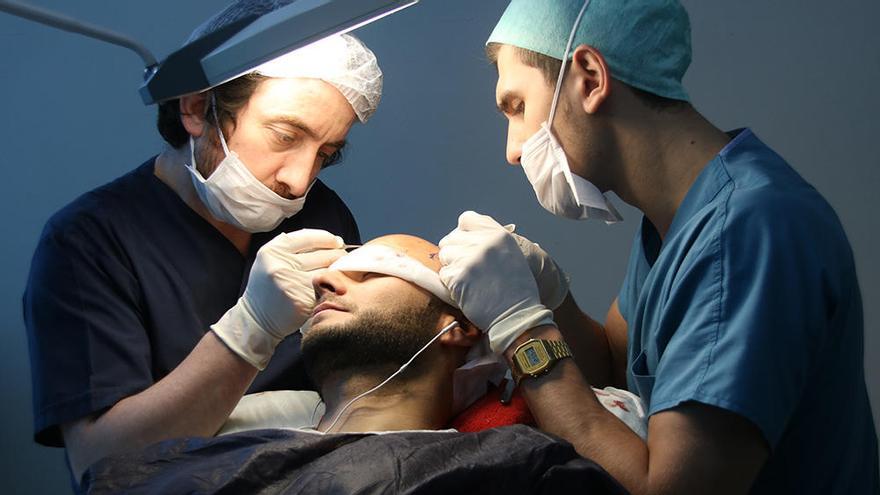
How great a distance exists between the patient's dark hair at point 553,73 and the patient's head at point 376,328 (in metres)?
0.44

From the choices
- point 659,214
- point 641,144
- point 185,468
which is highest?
point 641,144

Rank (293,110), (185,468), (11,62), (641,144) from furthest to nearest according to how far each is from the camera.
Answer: (11,62) → (293,110) → (641,144) → (185,468)

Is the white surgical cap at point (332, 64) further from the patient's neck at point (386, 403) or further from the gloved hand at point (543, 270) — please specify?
the patient's neck at point (386, 403)

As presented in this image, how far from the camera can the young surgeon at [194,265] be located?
69.6 inches

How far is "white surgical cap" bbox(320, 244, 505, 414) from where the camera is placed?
1.85 meters

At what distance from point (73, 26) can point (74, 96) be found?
164 centimetres

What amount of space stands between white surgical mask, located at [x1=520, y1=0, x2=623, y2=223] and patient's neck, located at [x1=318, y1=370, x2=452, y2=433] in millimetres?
418

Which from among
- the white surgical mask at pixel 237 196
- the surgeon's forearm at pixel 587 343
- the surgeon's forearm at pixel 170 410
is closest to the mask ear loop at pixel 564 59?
the surgeon's forearm at pixel 587 343

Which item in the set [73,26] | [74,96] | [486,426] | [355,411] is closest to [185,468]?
[355,411]

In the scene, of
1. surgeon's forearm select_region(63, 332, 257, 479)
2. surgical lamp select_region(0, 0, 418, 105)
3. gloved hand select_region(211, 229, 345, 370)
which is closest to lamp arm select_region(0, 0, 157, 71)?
surgical lamp select_region(0, 0, 418, 105)

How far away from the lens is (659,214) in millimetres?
1733

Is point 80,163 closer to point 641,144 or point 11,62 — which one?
point 11,62

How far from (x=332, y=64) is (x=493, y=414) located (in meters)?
0.82

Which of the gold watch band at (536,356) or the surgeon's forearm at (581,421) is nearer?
the surgeon's forearm at (581,421)
